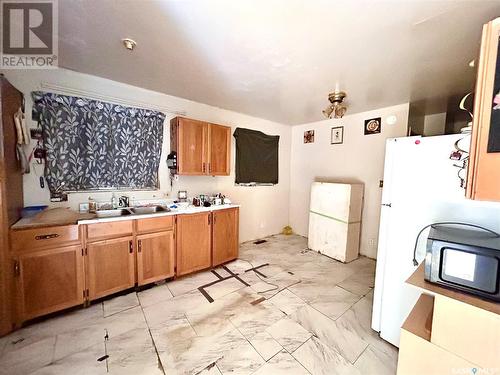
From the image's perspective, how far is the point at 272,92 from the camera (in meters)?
2.65

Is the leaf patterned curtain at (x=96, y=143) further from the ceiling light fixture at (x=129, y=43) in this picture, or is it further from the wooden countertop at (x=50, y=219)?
the ceiling light fixture at (x=129, y=43)

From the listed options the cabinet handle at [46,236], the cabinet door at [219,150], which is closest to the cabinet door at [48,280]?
the cabinet handle at [46,236]

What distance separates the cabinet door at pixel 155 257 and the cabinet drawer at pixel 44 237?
0.57 m

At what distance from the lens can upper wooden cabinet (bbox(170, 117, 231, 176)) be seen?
2711 mm

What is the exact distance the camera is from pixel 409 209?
5.03 feet

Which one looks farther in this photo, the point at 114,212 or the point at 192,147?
the point at 192,147

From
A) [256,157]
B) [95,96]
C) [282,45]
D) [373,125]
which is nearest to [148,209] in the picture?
[95,96]

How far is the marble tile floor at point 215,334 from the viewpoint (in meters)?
1.45

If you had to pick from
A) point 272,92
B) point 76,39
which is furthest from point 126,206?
point 272,92

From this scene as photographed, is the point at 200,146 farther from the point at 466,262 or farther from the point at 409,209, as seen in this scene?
the point at 466,262

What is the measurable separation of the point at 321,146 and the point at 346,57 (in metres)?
2.27

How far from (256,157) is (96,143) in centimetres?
248

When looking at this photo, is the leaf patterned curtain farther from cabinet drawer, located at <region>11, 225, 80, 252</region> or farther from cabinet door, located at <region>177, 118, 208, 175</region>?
cabinet drawer, located at <region>11, 225, 80, 252</region>

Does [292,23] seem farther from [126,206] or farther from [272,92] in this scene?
[126,206]
